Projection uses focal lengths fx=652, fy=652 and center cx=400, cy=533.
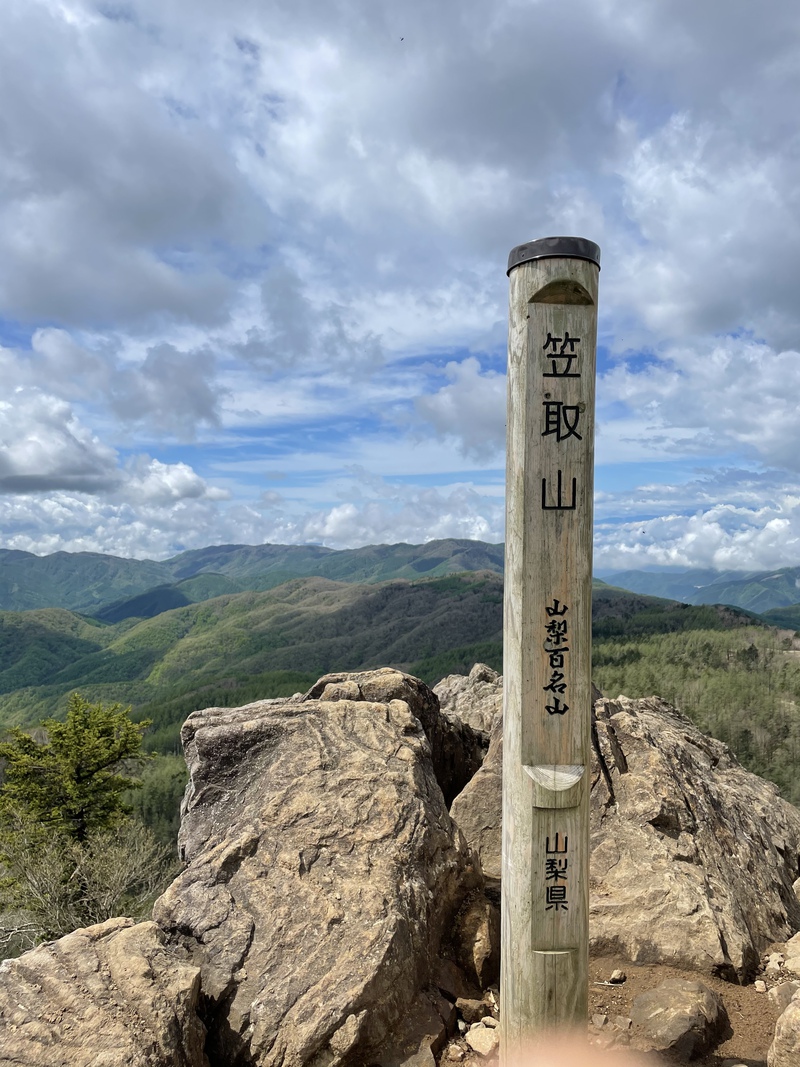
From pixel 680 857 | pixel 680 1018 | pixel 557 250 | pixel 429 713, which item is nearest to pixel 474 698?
pixel 429 713

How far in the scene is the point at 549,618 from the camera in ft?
23.3

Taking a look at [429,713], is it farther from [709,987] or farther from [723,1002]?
[723,1002]

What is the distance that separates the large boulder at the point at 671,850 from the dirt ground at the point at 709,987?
0.21 metres

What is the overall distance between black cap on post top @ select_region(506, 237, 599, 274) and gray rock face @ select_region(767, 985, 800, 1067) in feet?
26.4

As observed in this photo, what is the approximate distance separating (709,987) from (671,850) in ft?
7.48

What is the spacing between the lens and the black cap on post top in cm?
696

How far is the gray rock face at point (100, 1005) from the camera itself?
6285 millimetres

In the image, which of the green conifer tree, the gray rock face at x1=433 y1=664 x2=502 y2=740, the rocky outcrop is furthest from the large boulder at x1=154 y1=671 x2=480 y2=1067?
the green conifer tree

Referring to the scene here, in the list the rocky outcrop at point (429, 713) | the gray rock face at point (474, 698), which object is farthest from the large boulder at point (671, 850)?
the gray rock face at point (474, 698)

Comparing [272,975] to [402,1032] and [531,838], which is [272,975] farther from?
[531,838]

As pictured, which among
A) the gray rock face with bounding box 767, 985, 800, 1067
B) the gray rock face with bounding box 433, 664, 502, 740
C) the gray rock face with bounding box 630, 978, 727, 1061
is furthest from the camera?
the gray rock face with bounding box 433, 664, 502, 740

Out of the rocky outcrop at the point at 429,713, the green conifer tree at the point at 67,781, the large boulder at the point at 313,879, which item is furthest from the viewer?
the green conifer tree at the point at 67,781

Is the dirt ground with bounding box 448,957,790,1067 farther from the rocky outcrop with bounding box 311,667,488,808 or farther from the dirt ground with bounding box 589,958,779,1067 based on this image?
the rocky outcrop with bounding box 311,667,488,808

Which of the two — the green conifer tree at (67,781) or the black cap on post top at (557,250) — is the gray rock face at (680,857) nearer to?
the black cap on post top at (557,250)
